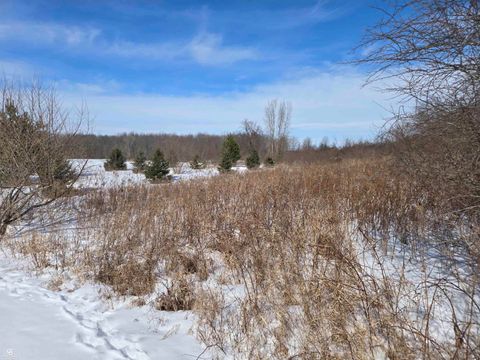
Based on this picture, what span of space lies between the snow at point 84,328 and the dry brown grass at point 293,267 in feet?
0.66

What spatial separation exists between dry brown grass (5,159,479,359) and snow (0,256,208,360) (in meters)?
0.20

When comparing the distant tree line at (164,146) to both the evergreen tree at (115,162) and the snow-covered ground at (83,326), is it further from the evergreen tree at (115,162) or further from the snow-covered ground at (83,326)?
the snow-covered ground at (83,326)

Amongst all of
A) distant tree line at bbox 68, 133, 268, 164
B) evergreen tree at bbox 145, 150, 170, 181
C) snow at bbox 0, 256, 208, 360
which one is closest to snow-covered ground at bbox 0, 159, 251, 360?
snow at bbox 0, 256, 208, 360

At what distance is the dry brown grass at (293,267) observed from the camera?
2.14 m

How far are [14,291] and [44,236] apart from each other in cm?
201

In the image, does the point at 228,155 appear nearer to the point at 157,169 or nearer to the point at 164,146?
the point at 157,169

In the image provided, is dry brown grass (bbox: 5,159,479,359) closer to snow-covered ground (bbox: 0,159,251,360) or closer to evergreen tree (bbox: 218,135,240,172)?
snow-covered ground (bbox: 0,159,251,360)

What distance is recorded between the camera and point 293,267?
3.01m

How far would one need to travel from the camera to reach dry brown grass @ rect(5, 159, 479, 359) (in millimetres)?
2141

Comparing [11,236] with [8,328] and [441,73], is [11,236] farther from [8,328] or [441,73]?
[441,73]

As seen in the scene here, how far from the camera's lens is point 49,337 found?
8.11ft

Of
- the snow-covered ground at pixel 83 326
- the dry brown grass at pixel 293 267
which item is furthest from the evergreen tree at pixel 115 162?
the snow-covered ground at pixel 83 326

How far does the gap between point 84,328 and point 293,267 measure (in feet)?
6.45

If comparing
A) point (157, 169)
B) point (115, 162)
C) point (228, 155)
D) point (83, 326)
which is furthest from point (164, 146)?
point (83, 326)
